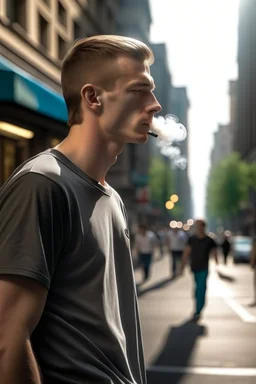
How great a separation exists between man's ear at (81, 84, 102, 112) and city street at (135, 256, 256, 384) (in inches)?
221

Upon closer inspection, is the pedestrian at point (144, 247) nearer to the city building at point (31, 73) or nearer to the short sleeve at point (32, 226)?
the city building at point (31, 73)

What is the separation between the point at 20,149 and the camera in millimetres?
17984

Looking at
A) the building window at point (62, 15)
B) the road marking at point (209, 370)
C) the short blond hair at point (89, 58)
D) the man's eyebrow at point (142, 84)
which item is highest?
the building window at point (62, 15)

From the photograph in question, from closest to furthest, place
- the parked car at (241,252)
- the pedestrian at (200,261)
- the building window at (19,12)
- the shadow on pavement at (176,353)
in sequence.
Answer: the shadow on pavement at (176,353), the pedestrian at (200,261), the building window at (19,12), the parked car at (241,252)

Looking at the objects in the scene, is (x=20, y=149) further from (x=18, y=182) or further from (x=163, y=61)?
(x=163, y=61)

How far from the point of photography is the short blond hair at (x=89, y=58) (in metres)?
1.71

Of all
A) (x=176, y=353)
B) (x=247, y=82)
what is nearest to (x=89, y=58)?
(x=176, y=353)

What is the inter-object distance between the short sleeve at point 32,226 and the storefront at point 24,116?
36.2 feet

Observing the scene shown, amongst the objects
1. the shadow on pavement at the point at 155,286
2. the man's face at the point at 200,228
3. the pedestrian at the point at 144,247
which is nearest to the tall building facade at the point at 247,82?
the shadow on pavement at the point at 155,286

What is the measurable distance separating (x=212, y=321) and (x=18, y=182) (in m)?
10.9

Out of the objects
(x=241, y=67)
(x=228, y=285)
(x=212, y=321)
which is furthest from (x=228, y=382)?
(x=241, y=67)

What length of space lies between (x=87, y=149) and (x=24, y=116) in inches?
537

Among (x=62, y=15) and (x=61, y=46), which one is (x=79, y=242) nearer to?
(x=61, y=46)

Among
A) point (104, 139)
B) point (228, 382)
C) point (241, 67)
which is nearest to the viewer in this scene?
point (104, 139)
